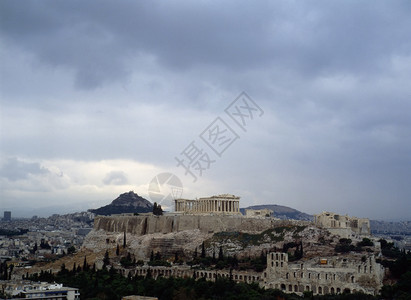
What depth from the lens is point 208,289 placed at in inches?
1686

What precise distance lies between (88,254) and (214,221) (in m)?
18.2

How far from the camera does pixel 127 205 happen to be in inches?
6619

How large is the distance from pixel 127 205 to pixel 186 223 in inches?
3977

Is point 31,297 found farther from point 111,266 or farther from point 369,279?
point 369,279

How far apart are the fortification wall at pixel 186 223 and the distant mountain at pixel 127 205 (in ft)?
271

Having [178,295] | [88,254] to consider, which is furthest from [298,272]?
[88,254]

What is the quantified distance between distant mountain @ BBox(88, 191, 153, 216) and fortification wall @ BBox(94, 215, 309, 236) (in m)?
82.8

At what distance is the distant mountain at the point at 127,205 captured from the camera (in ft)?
534

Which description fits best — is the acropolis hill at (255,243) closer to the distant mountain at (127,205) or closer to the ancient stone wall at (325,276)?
the ancient stone wall at (325,276)

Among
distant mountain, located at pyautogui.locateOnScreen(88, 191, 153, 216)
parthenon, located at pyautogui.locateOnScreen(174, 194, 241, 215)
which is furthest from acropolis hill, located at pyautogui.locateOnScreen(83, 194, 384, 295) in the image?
distant mountain, located at pyautogui.locateOnScreen(88, 191, 153, 216)

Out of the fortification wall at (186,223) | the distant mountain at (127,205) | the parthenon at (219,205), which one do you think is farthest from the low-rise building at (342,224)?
the distant mountain at (127,205)

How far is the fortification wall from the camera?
65688mm

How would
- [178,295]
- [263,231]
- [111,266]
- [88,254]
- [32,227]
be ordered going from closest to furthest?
[178,295], [111,266], [263,231], [88,254], [32,227]

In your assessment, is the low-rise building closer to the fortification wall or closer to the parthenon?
the fortification wall
